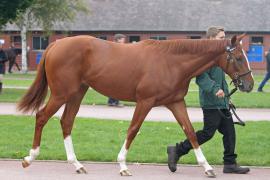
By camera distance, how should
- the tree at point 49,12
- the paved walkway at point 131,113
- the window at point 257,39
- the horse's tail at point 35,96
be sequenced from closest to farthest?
the horse's tail at point 35,96
the paved walkway at point 131,113
the tree at point 49,12
the window at point 257,39

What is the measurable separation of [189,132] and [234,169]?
2.77 ft

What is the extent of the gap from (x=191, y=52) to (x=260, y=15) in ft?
167

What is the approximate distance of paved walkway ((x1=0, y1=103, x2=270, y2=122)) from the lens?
16.3m

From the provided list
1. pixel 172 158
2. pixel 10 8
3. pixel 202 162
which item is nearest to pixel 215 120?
pixel 202 162

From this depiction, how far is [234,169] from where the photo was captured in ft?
30.3

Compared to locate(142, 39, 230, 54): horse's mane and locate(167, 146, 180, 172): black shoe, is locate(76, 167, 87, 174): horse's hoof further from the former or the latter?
locate(142, 39, 230, 54): horse's mane

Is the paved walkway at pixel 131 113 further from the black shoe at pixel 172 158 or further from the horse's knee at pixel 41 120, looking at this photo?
the black shoe at pixel 172 158

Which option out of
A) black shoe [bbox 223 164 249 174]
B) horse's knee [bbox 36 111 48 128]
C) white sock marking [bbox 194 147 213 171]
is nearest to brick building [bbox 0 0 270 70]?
horse's knee [bbox 36 111 48 128]

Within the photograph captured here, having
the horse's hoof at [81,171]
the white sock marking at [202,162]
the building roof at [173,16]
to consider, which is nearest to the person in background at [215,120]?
the white sock marking at [202,162]

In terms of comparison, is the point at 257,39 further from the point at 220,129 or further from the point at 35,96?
the point at 35,96

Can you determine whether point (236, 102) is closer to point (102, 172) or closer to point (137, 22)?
point (102, 172)

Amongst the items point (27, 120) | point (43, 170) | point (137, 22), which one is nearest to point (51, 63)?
point (43, 170)

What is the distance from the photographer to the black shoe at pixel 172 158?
30.5 ft

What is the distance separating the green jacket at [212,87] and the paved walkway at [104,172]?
97 cm
